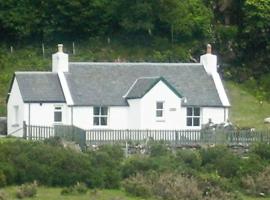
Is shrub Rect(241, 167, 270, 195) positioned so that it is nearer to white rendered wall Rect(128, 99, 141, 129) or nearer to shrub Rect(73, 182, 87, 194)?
shrub Rect(73, 182, 87, 194)

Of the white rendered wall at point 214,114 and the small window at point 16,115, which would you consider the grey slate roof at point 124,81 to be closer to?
the white rendered wall at point 214,114

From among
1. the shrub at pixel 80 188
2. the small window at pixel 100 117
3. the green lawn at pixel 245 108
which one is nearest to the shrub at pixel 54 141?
the shrub at pixel 80 188

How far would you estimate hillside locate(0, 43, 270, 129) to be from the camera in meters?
86.5

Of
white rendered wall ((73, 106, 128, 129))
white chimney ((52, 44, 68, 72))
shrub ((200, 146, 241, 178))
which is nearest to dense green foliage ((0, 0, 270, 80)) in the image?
white chimney ((52, 44, 68, 72))

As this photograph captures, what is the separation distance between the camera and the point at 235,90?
89875 mm

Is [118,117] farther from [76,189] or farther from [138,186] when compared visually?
[76,189]

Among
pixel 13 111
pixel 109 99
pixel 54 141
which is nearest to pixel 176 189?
pixel 54 141

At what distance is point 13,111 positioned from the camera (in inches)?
3169

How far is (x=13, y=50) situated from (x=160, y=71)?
41.4 feet

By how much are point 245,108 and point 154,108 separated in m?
8.25

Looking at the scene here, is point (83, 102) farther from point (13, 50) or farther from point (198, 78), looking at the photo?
point (13, 50)

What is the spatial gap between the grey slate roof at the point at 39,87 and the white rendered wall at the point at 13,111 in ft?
1.18

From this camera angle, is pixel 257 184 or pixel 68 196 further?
pixel 257 184

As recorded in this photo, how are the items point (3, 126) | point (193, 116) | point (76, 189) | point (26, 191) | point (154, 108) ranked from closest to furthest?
point (26, 191) → point (76, 189) → point (154, 108) → point (193, 116) → point (3, 126)
